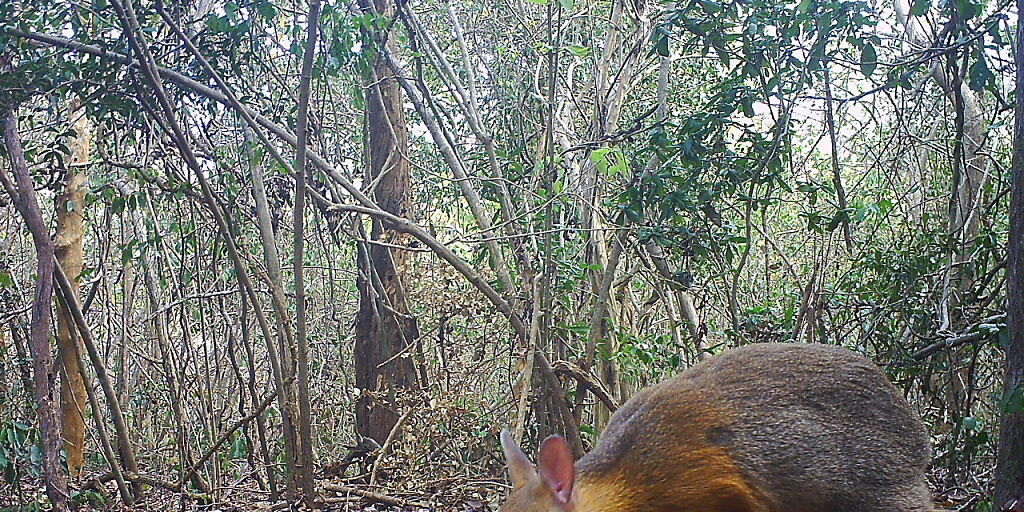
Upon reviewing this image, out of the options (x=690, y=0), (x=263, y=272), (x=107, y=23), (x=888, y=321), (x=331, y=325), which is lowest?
(x=888, y=321)

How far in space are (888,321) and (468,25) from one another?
3.80 metres

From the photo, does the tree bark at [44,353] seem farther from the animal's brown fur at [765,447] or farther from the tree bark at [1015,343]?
the tree bark at [1015,343]

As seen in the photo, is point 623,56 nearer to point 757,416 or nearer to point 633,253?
point 633,253

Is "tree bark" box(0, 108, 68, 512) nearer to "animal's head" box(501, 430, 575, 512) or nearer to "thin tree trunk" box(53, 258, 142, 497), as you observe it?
"thin tree trunk" box(53, 258, 142, 497)

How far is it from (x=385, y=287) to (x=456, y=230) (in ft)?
2.65

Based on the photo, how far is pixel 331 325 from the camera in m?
7.09

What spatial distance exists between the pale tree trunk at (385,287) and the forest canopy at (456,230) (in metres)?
0.02

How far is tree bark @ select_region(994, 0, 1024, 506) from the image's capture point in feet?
8.65

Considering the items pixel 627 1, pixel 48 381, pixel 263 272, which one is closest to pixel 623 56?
pixel 627 1

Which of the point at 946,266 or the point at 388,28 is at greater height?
the point at 388,28

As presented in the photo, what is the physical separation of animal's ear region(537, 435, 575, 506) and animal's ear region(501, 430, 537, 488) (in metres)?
0.14

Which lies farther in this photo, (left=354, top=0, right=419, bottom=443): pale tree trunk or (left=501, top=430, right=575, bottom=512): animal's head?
(left=354, top=0, right=419, bottom=443): pale tree trunk

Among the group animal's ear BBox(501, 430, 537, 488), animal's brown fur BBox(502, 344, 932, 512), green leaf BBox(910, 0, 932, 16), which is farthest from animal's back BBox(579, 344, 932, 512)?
green leaf BBox(910, 0, 932, 16)

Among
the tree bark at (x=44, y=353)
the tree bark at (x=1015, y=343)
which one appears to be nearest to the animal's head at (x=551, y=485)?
the tree bark at (x=1015, y=343)
